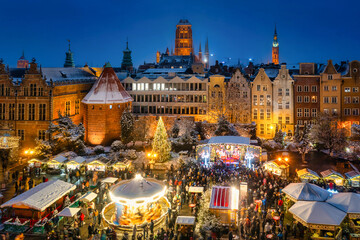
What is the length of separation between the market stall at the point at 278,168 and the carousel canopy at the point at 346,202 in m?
10.5

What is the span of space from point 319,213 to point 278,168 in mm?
14047

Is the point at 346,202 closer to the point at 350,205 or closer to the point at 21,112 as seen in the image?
the point at 350,205

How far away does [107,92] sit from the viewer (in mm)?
56531

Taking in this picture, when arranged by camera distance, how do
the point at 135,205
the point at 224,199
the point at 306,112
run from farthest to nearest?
1. the point at 306,112
2. the point at 135,205
3. the point at 224,199

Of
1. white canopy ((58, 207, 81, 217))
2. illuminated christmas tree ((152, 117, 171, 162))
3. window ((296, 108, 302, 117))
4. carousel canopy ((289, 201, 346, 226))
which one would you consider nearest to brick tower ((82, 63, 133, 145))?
illuminated christmas tree ((152, 117, 171, 162))

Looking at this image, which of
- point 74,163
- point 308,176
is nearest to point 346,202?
point 308,176

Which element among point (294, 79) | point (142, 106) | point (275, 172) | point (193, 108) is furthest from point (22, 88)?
point (294, 79)

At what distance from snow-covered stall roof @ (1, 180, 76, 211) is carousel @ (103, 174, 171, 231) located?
4.10 meters

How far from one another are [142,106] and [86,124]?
37.7 ft

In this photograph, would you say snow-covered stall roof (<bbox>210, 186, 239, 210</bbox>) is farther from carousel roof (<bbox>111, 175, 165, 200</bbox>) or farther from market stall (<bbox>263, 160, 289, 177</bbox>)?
market stall (<bbox>263, 160, 289, 177</bbox>)

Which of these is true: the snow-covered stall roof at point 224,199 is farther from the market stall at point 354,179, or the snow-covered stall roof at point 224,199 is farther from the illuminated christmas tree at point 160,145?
the illuminated christmas tree at point 160,145

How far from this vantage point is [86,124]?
185 ft

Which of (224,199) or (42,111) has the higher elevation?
(42,111)

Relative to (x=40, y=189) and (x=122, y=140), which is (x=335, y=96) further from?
(x=40, y=189)
